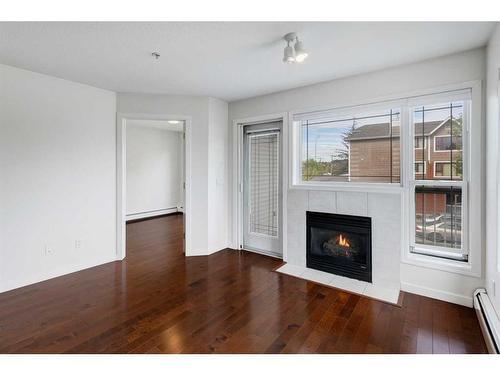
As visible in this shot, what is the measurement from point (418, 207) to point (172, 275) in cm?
303

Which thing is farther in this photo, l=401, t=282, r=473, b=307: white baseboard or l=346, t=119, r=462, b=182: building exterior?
l=346, t=119, r=462, b=182: building exterior

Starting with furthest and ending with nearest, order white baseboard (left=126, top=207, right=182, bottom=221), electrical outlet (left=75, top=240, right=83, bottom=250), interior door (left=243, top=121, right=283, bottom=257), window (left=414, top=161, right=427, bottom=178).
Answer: white baseboard (left=126, top=207, right=182, bottom=221), interior door (left=243, top=121, right=283, bottom=257), electrical outlet (left=75, top=240, right=83, bottom=250), window (left=414, top=161, right=427, bottom=178)

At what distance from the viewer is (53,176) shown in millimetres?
3215

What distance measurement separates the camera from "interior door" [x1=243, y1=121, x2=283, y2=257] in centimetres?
Result: 408

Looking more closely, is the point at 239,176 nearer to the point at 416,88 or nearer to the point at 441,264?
the point at 416,88

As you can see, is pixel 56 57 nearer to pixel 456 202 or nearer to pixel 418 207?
pixel 418 207

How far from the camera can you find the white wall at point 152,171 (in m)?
6.92

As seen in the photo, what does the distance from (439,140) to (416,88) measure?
0.60 metres

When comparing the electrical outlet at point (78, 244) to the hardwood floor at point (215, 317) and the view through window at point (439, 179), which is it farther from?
the view through window at point (439, 179)

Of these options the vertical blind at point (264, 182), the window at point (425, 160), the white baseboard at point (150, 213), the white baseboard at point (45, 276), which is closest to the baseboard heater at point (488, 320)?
the window at point (425, 160)

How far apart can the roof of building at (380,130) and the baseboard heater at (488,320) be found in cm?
163

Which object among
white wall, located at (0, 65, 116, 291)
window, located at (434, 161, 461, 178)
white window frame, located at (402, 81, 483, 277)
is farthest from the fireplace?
white wall, located at (0, 65, 116, 291)

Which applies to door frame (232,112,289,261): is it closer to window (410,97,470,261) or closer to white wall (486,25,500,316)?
A: window (410,97,470,261)
